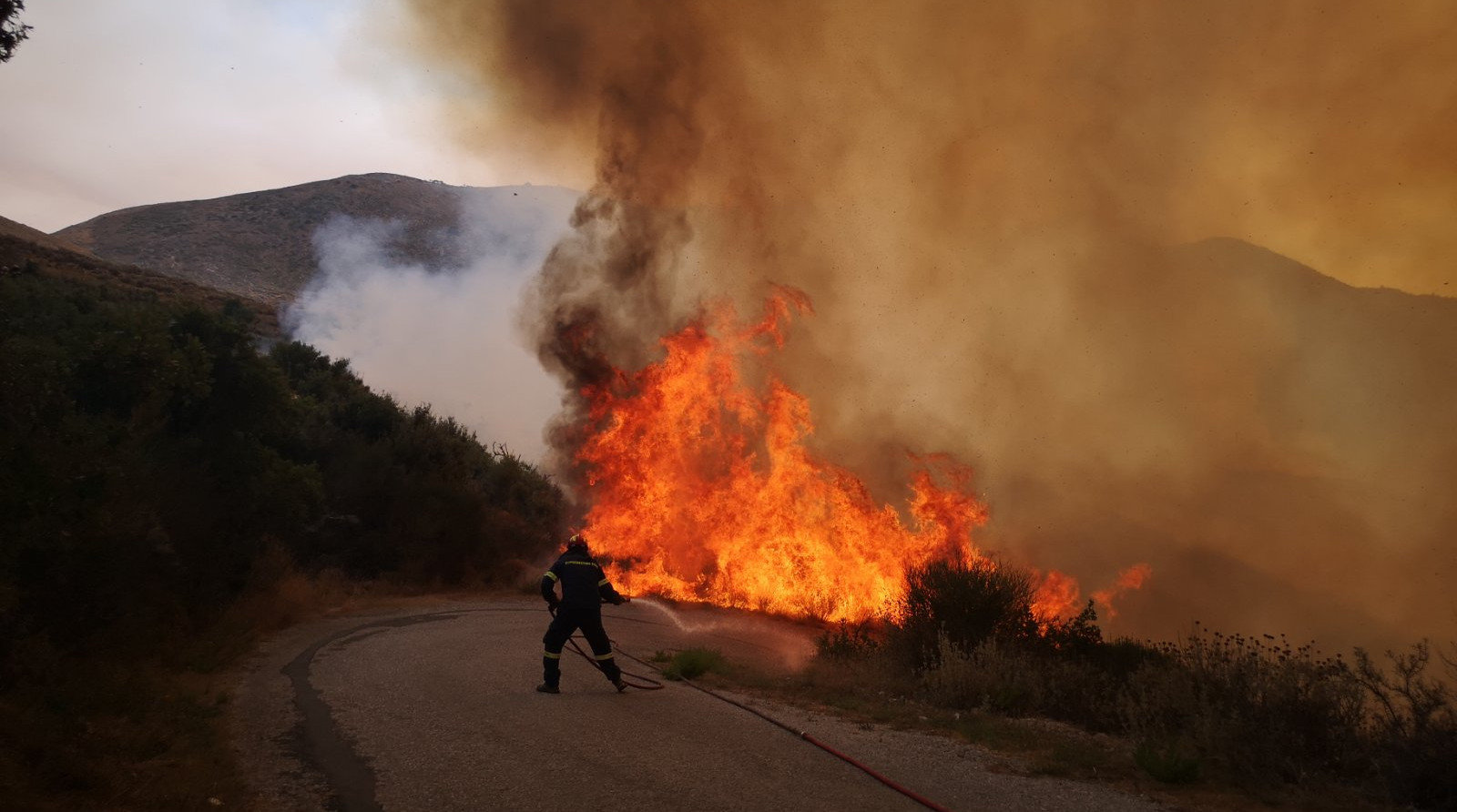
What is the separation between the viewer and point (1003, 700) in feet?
33.3

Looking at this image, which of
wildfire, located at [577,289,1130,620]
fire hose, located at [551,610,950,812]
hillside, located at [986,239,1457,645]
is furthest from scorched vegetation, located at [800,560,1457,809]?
hillside, located at [986,239,1457,645]

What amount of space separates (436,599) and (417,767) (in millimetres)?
18593

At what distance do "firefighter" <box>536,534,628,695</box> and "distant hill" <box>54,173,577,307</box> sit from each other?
49430 mm

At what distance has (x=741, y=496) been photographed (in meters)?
22.5

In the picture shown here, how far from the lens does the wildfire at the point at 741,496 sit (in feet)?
67.3

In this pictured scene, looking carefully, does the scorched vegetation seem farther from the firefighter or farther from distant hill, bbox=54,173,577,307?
distant hill, bbox=54,173,577,307

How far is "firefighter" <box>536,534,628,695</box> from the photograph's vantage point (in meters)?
10.5

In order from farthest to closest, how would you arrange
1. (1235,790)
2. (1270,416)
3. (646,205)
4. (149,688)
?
(1270,416) → (646,205) → (149,688) → (1235,790)

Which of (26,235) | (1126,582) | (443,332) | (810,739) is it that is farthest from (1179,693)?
(26,235)

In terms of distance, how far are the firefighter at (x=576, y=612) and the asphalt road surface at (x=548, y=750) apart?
308 millimetres

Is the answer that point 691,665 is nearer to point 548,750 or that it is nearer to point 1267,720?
point 548,750

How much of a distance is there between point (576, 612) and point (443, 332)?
43.5m

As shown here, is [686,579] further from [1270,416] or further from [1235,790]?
[1270,416]

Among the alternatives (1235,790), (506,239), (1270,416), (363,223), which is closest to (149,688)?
(1235,790)
